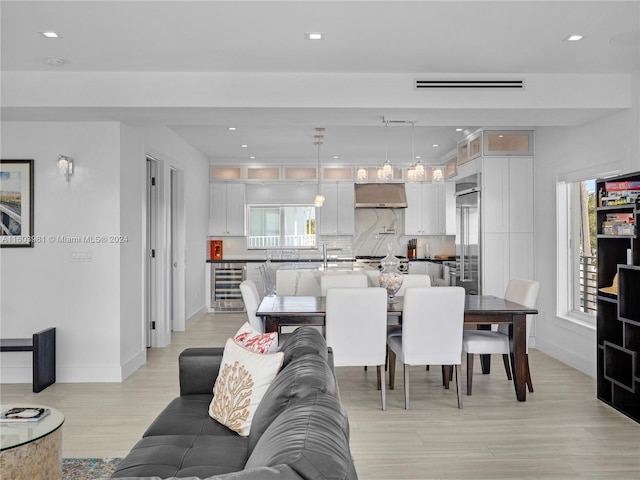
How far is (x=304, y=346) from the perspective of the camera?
7.52ft

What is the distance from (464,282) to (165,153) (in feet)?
13.5

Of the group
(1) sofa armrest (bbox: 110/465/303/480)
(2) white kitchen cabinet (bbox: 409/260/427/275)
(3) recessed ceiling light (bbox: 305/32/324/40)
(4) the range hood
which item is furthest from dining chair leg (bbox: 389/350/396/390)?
(4) the range hood

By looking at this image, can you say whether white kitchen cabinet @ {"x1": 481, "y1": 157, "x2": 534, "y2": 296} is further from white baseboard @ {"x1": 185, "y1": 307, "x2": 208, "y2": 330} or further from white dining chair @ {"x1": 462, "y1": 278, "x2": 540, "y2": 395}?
white baseboard @ {"x1": 185, "y1": 307, "x2": 208, "y2": 330}

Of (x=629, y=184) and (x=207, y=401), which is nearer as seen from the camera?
(x=207, y=401)

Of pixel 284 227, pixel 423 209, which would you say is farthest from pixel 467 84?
pixel 284 227

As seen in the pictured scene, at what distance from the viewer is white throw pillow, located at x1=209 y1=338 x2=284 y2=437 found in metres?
2.27

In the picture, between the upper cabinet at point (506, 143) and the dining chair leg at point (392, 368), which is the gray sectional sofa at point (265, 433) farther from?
the upper cabinet at point (506, 143)

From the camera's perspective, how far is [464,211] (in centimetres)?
665

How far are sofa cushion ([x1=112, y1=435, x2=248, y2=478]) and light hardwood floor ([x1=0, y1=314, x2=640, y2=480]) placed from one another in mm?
1016

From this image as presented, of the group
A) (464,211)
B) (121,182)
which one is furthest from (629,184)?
(121,182)

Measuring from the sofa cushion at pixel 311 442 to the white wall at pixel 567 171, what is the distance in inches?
153

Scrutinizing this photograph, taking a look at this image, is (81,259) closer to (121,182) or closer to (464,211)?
(121,182)

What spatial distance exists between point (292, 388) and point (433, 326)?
2.43 meters

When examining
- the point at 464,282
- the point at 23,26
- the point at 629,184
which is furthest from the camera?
the point at 464,282
